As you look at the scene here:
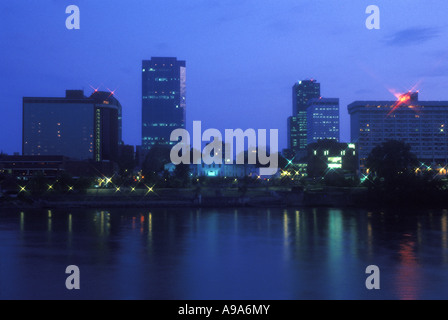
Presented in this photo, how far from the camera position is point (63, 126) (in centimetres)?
17425

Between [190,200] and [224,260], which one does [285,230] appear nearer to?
[224,260]

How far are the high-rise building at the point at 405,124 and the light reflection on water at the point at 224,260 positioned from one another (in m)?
147

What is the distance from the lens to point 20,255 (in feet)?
74.3

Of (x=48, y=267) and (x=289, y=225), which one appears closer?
(x=48, y=267)

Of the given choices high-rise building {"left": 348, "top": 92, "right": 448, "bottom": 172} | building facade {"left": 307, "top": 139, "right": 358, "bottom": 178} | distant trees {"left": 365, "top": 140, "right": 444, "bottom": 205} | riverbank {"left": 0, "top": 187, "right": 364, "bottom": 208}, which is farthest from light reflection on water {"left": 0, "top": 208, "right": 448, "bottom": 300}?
high-rise building {"left": 348, "top": 92, "right": 448, "bottom": 172}

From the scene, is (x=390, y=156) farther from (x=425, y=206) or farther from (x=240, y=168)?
(x=240, y=168)

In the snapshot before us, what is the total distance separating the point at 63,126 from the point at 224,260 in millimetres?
166218

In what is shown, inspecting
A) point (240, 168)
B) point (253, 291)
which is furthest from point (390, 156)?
point (240, 168)

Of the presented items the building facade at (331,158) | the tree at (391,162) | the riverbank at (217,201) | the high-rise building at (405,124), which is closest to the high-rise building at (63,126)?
the building facade at (331,158)

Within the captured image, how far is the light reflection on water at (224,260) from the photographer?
15695 mm

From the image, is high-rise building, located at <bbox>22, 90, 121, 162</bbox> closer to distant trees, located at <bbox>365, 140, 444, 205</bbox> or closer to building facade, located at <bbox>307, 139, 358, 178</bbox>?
building facade, located at <bbox>307, 139, 358, 178</bbox>

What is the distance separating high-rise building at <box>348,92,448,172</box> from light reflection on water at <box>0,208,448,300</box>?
147241 mm

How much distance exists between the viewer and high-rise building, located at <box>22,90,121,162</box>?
566 feet

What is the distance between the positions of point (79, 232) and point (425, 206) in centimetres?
4356
